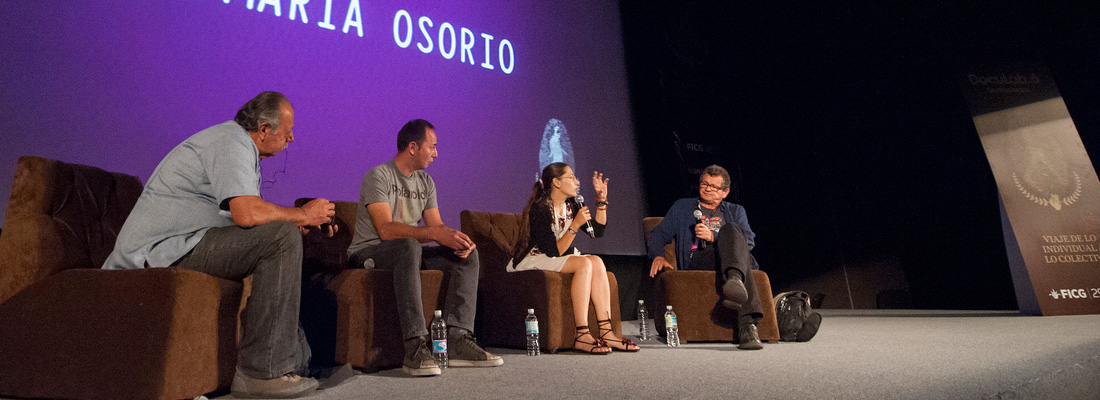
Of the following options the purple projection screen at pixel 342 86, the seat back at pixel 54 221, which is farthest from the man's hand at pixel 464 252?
the purple projection screen at pixel 342 86

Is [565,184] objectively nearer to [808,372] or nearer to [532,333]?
[532,333]

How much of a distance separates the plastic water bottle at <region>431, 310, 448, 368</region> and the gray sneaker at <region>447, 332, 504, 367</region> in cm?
3

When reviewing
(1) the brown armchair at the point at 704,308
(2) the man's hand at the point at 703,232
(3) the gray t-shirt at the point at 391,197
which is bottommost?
(1) the brown armchair at the point at 704,308

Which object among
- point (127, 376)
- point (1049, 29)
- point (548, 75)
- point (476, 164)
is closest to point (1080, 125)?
point (1049, 29)

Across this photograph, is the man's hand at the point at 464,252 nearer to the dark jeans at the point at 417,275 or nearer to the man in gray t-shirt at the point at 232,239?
the dark jeans at the point at 417,275

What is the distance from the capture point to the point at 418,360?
226 centimetres

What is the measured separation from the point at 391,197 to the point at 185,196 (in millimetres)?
980

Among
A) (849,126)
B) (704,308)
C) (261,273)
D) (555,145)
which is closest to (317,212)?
(261,273)

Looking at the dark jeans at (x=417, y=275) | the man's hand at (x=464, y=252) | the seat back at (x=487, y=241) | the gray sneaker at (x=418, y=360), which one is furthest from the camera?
the seat back at (x=487, y=241)

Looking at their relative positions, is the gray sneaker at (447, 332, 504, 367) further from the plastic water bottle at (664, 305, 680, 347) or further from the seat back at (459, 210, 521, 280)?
the plastic water bottle at (664, 305, 680, 347)

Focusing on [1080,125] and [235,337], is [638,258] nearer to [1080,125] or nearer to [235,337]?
[1080,125]

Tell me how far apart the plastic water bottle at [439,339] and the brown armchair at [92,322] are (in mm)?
759

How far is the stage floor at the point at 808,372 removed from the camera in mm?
1746

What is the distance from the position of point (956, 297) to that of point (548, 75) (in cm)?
379
